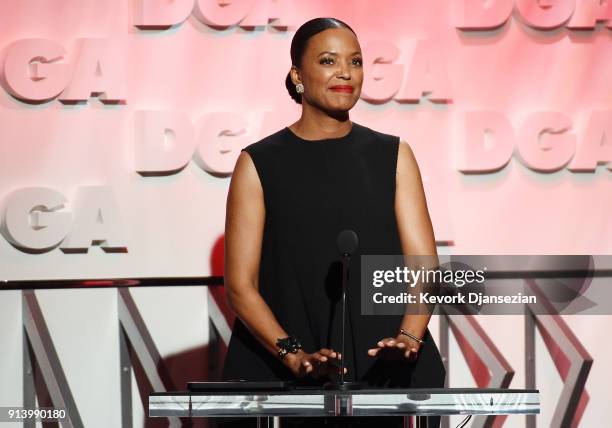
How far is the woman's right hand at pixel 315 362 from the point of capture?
93.9 inches

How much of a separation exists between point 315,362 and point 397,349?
0.22 metres

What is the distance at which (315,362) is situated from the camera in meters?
2.43

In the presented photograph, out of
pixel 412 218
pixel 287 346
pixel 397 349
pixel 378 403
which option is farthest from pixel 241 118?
pixel 378 403

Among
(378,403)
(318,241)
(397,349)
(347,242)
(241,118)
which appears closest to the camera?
(378,403)

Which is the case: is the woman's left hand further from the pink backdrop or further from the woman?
the pink backdrop

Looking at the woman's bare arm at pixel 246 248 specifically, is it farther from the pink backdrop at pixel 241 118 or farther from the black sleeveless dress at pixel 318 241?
the pink backdrop at pixel 241 118

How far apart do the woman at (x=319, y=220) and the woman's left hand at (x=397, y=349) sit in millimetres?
156

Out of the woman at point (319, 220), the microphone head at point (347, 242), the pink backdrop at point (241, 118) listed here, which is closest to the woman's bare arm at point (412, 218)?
the woman at point (319, 220)

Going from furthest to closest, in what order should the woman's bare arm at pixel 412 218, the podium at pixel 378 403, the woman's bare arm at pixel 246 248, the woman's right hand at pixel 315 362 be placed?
the woman's bare arm at pixel 412 218
the woman's bare arm at pixel 246 248
the woman's right hand at pixel 315 362
the podium at pixel 378 403

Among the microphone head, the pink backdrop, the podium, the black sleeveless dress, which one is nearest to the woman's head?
the black sleeveless dress

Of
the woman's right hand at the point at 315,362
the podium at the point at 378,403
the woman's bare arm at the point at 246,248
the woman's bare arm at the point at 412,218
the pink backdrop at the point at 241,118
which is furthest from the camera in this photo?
the pink backdrop at the point at 241,118

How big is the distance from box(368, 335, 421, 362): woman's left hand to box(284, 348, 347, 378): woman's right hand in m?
0.09

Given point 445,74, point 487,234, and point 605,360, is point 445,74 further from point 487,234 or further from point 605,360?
point 605,360

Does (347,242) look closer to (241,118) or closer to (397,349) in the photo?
(397,349)
